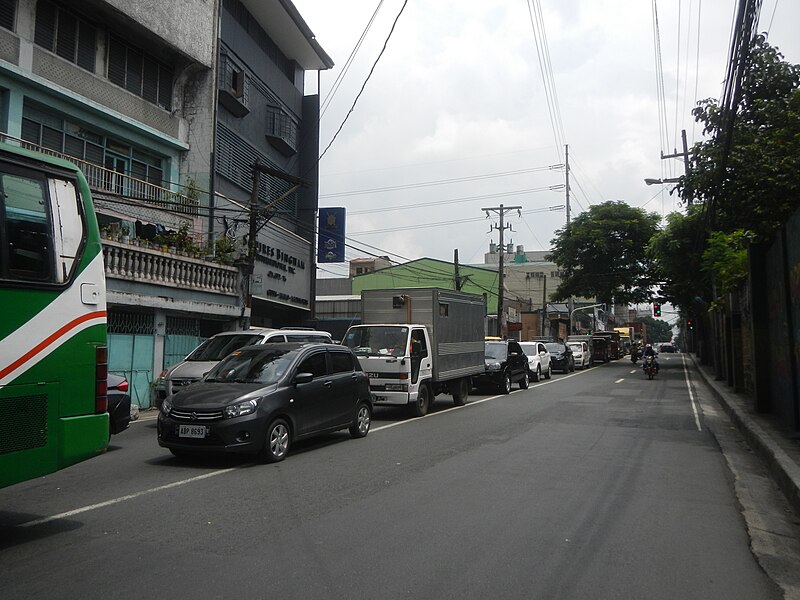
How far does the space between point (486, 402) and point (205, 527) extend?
516 inches

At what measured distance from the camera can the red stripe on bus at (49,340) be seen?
A: 15.9ft

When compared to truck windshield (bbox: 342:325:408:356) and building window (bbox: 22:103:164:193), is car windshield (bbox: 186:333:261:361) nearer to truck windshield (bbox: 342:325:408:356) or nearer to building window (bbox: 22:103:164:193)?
truck windshield (bbox: 342:325:408:356)

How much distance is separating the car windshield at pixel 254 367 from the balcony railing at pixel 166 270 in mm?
7436

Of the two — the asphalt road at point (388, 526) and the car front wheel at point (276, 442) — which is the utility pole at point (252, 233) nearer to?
the asphalt road at point (388, 526)

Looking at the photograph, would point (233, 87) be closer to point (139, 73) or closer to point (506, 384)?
point (139, 73)

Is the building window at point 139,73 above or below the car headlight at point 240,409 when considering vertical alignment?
above

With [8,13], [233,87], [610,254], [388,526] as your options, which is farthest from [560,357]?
[388,526]

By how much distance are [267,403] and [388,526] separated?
10.8 feet

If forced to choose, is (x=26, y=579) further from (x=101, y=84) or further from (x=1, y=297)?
(x=101, y=84)

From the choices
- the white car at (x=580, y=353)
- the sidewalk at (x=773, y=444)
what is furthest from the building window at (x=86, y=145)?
the white car at (x=580, y=353)

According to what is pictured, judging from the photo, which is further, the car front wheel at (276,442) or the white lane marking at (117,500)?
the car front wheel at (276,442)

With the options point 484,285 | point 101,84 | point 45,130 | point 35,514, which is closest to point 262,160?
point 101,84

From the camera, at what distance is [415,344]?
1398cm

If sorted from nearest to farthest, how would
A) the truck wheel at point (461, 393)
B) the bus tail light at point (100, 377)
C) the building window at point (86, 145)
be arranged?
1. the bus tail light at point (100, 377)
2. the building window at point (86, 145)
3. the truck wheel at point (461, 393)
